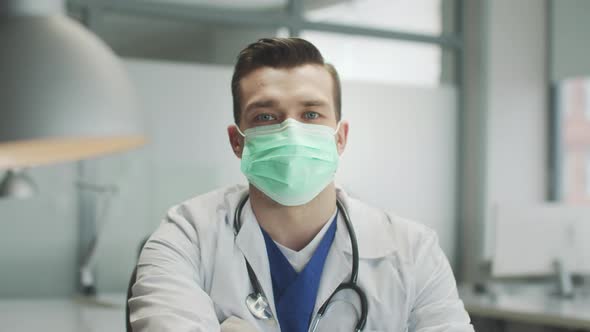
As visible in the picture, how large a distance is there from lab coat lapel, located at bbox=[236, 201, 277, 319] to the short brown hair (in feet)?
0.77

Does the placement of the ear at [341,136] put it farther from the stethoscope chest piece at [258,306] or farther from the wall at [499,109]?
the wall at [499,109]

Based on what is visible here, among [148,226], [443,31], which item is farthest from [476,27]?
[148,226]

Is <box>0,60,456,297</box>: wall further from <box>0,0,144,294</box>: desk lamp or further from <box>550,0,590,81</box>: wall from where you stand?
<box>0,0,144,294</box>: desk lamp

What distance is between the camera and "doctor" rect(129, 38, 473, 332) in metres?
1.45

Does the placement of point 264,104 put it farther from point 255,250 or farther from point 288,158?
point 255,250

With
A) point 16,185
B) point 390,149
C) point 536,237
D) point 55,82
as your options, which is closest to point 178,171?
point 16,185

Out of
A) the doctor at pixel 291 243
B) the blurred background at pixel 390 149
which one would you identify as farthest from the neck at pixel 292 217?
the blurred background at pixel 390 149

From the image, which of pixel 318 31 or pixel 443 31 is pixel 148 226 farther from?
pixel 443 31

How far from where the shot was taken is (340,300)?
1.48 meters

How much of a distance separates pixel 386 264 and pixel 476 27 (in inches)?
140

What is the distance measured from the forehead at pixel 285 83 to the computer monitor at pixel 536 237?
2149 mm

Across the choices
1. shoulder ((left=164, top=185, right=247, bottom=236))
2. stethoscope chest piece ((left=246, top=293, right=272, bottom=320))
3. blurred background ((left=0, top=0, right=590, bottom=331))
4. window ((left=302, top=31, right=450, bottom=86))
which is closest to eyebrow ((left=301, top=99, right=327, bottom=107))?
shoulder ((left=164, top=185, right=247, bottom=236))

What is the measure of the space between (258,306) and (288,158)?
13.1 inches

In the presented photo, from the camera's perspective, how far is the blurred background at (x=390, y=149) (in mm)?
3510
